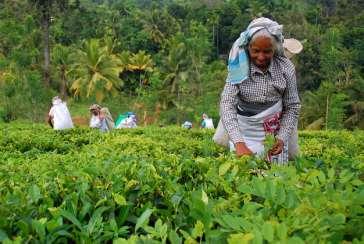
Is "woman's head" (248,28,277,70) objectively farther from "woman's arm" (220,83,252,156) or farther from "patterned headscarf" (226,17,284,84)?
"woman's arm" (220,83,252,156)

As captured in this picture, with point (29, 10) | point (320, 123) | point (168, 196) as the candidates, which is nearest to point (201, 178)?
point (168, 196)

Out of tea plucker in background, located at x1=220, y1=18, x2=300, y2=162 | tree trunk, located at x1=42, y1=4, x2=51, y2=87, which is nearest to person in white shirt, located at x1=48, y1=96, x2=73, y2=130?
tea plucker in background, located at x1=220, y1=18, x2=300, y2=162

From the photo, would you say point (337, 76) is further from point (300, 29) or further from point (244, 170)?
point (244, 170)

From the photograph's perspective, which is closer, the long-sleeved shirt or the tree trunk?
the long-sleeved shirt

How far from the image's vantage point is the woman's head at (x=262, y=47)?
3318 mm

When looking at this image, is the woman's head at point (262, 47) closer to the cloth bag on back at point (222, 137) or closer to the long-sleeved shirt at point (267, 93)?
the long-sleeved shirt at point (267, 93)

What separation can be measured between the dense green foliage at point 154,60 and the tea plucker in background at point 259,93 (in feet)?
65.1

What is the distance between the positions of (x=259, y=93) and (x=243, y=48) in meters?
0.30

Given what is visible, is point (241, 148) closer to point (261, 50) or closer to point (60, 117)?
point (261, 50)

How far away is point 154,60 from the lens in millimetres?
39438

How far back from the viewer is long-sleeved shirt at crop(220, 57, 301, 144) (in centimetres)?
346

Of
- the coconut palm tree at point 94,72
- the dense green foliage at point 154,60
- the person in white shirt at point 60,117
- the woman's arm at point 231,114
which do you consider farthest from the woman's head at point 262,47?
the coconut palm tree at point 94,72

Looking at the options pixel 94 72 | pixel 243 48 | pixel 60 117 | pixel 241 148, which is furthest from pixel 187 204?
pixel 94 72

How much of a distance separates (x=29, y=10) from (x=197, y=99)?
11321 millimetres
